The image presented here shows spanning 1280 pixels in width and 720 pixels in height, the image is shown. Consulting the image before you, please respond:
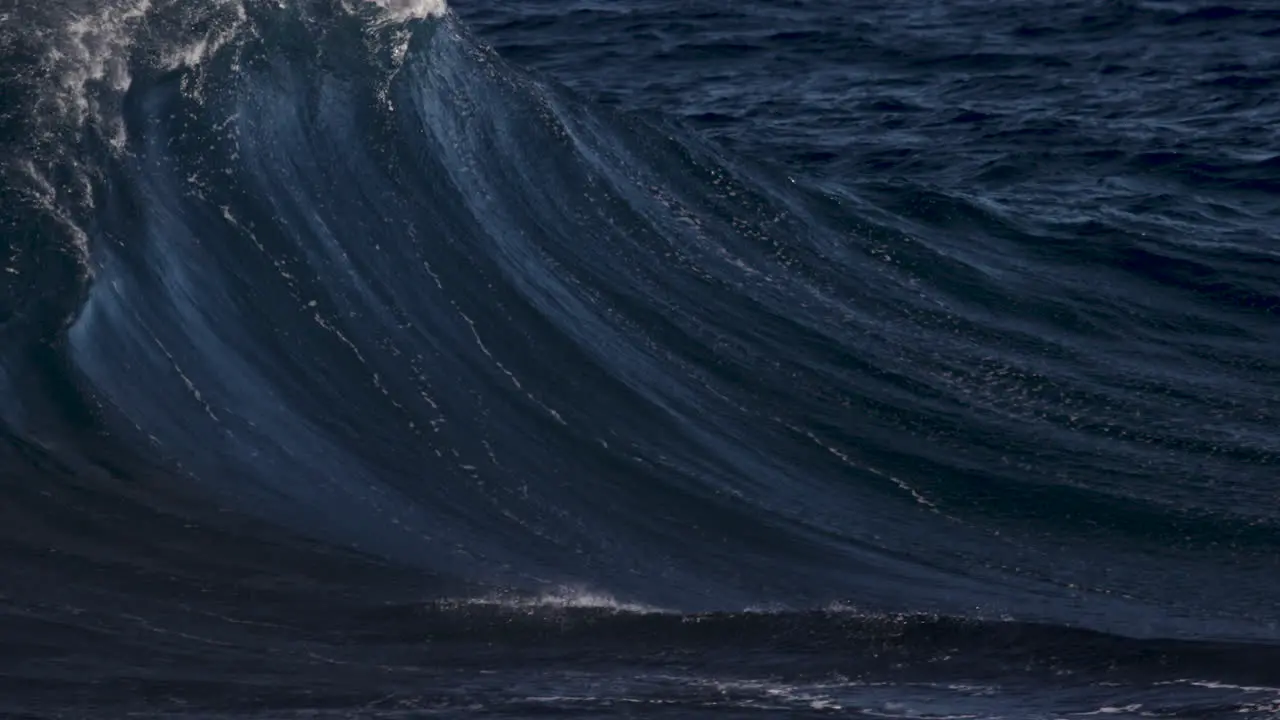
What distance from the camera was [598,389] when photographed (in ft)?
44.4

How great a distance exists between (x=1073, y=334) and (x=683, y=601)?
16.6 ft

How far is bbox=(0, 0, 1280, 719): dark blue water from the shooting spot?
1019 cm

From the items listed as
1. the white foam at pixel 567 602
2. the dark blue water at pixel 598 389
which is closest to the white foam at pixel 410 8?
the dark blue water at pixel 598 389

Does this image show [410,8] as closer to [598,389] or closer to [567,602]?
[598,389]

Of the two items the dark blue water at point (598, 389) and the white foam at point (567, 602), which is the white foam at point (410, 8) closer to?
the dark blue water at point (598, 389)

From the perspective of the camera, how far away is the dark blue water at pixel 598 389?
33.4 feet

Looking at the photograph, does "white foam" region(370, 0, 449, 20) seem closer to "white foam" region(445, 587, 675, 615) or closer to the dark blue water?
the dark blue water

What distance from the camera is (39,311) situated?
1287cm

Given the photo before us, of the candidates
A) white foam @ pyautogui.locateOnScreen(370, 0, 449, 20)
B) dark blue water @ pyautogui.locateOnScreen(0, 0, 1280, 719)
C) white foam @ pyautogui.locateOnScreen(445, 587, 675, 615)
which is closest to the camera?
dark blue water @ pyautogui.locateOnScreen(0, 0, 1280, 719)

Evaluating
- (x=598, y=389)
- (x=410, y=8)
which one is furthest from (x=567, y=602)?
(x=410, y=8)

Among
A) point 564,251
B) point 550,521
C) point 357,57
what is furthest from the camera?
point 357,57

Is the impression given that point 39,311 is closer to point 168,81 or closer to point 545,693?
point 168,81

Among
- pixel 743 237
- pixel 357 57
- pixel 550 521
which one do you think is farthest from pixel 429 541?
pixel 357 57

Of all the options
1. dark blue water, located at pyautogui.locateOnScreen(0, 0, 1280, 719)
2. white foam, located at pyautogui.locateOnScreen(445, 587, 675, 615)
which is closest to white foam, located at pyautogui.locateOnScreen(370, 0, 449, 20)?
dark blue water, located at pyautogui.locateOnScreen(0, 0, 1280, 719)
